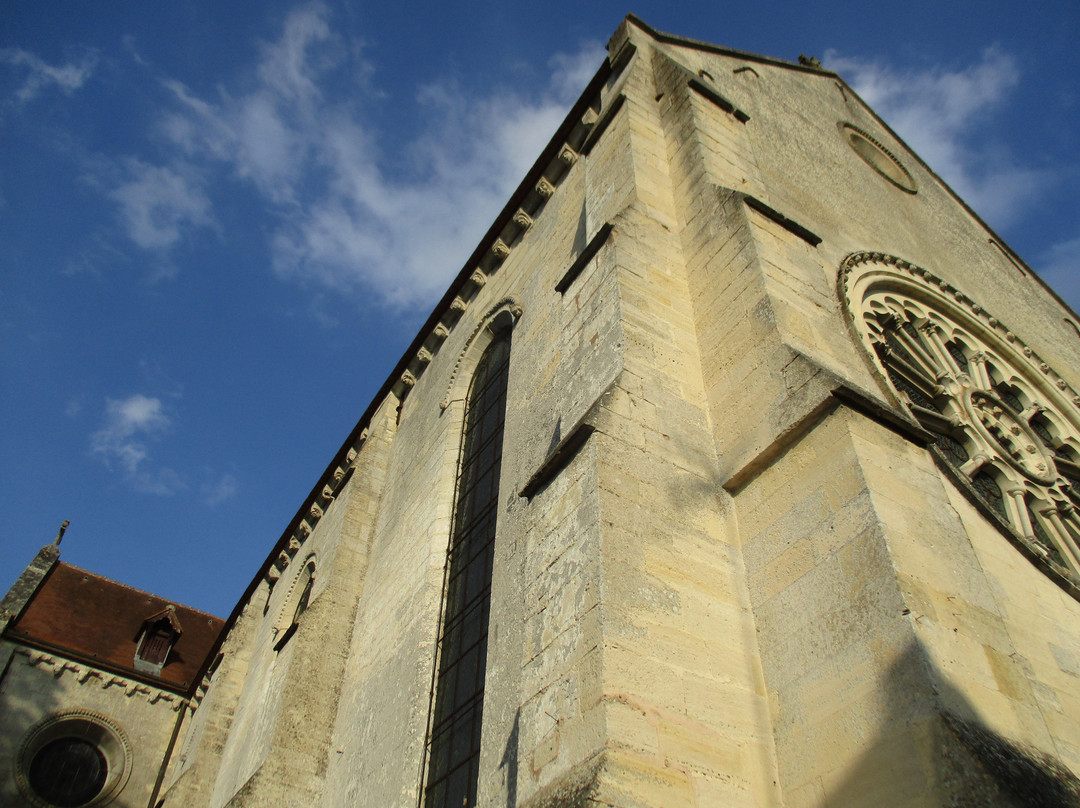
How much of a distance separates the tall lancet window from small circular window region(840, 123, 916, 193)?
5.80 meters

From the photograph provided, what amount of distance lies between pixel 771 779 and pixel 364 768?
435 cm

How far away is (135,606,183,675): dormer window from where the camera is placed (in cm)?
1720

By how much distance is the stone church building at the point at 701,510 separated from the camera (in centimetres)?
298

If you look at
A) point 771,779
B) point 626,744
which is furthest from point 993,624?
point 626,744

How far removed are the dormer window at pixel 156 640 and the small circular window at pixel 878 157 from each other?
16729mm

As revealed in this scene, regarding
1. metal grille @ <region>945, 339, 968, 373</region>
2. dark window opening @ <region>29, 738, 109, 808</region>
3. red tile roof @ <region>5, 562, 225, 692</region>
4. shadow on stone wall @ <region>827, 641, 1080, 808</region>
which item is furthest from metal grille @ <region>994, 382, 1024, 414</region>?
dark window opening @ <region>29, 738, 109, 808</region>

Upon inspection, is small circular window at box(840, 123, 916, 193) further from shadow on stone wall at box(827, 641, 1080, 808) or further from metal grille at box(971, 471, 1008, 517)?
shadow on stone wall at box(827, 641, 1080, 808)

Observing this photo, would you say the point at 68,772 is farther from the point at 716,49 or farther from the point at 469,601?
the point at 716,49

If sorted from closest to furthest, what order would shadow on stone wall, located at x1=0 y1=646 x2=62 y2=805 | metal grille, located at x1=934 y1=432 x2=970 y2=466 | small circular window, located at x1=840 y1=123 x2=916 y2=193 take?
metal grille, located at x1=934 y1=432 x2=970 y2=466 → small circular window, located at x1=840 y1=123 x2=916 y2=193 → shadow on stone wall, located at x1=0 y1=646 x2=62 y2=805

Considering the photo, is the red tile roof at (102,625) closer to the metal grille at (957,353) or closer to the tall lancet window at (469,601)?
the tall lancet window at (469,601)

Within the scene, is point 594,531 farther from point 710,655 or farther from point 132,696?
point 132,696

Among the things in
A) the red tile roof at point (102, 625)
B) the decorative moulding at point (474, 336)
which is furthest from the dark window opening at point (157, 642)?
the decorative moulding at point (474, 336)

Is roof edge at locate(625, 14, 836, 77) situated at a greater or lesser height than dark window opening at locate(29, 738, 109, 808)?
greater

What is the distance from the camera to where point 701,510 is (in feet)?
13.0
